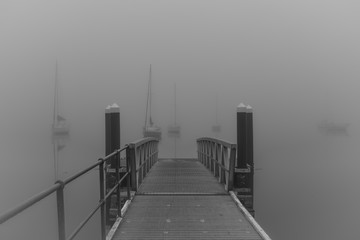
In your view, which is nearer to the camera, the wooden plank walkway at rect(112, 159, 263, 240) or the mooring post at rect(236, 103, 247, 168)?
the wooden plank walkway at rect(112, 159, 263, 240)

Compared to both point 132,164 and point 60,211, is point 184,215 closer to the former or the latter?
point 132,164

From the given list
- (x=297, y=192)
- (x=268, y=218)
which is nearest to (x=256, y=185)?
(x=297, y=192)

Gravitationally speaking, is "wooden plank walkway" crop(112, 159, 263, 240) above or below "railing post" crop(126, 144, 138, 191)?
below

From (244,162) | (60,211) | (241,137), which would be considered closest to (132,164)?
(244,162)

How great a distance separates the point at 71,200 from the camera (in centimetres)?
3897

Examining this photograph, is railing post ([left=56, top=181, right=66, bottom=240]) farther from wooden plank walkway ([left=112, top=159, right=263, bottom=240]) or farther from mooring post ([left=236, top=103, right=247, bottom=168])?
mooring post ([left=236, top=103, right=247, bottom=168])

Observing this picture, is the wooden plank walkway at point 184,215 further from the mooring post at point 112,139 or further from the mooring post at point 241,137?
the mooring post at point 112,139

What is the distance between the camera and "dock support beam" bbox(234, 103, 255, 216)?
33.1ft

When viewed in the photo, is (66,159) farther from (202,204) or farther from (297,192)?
(202,204)

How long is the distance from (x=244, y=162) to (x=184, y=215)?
497 cm

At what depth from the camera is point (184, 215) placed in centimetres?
609

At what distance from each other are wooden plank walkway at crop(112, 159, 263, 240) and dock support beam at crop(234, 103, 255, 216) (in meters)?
1.42

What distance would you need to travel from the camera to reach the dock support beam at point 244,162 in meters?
10.1

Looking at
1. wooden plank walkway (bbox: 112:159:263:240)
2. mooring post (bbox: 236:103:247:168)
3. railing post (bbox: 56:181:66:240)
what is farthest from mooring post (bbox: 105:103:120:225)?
railing post (bbox: 56:181:66:240)
